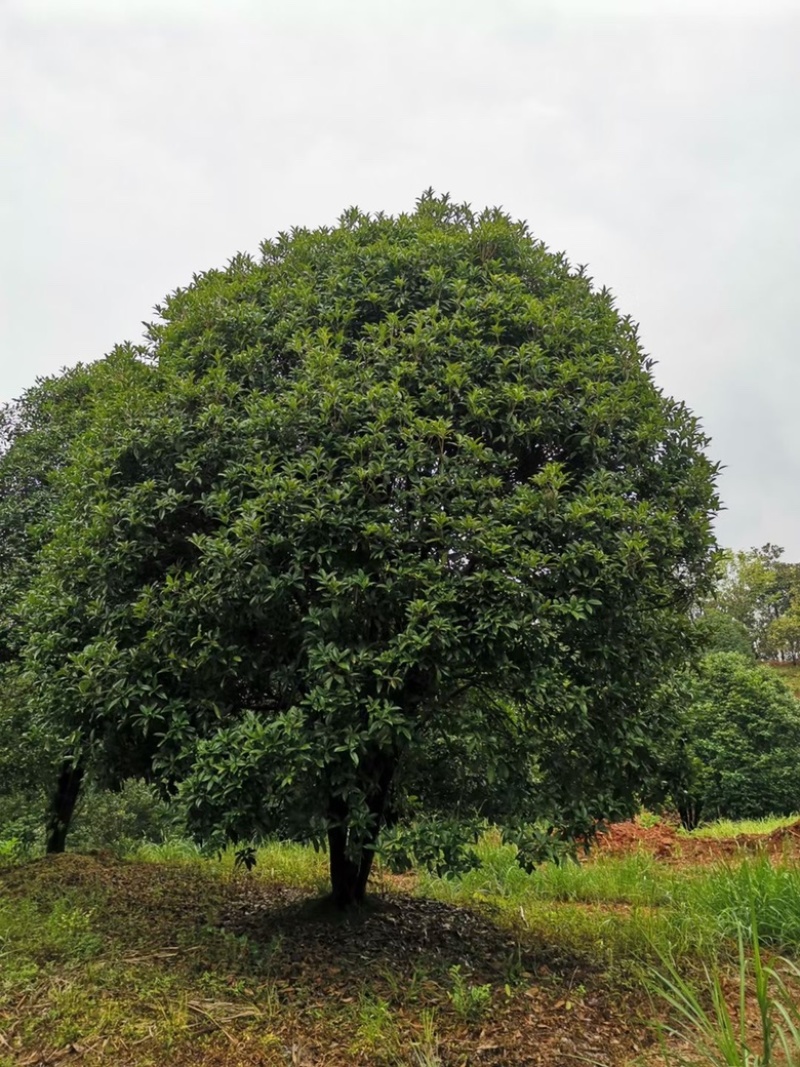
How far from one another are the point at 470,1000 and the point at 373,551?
248 centimetres

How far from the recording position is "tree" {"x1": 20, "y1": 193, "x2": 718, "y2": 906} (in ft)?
13.6

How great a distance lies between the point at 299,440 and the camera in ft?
15.6

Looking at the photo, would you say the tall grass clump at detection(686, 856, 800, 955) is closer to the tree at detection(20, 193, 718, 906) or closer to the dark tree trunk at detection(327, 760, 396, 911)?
the tree at detection(20, 193, 718, 906)

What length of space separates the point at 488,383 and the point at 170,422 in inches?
82.6

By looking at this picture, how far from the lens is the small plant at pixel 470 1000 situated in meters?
4.09

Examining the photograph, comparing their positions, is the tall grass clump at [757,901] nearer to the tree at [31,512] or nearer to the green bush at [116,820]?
the tree at [31,512]

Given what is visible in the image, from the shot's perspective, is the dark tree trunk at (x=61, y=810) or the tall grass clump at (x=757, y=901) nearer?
the tall grass clump at (x=757, y=901)

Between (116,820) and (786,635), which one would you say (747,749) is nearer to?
(116,820)

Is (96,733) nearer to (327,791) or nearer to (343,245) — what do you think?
(327,791)

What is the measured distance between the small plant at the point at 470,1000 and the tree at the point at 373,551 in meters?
0.90

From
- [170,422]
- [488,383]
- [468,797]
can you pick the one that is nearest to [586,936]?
[468,797]

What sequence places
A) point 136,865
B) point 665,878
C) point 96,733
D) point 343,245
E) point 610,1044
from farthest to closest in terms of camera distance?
1. point 136,865
2. point 665,878
3. point 343,245
4. point 96,733
5. point 610,1044

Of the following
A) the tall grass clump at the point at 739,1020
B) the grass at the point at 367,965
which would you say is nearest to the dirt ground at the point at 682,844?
the grass at the point at 367,965

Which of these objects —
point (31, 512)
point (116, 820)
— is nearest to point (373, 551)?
point (31, 512)
